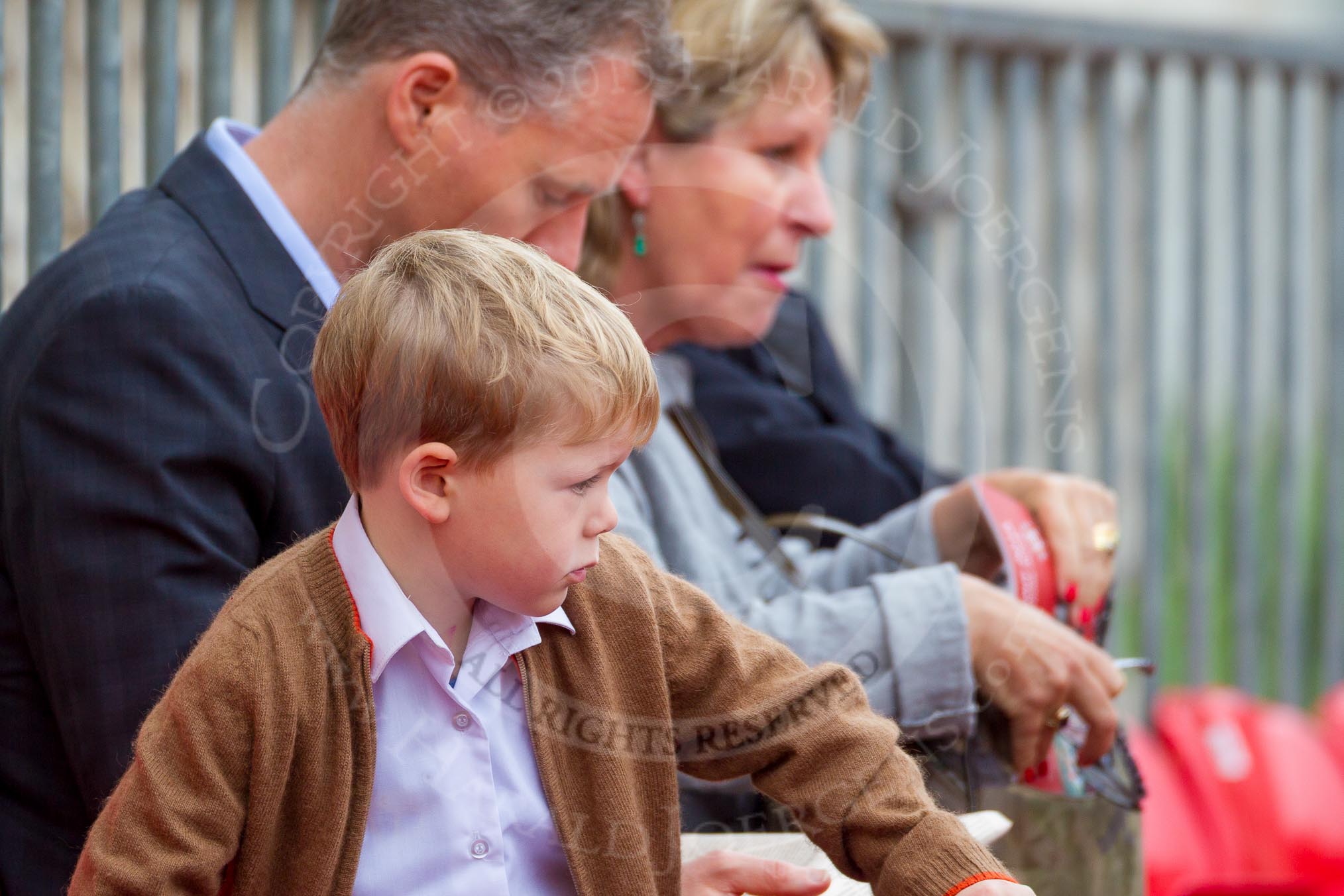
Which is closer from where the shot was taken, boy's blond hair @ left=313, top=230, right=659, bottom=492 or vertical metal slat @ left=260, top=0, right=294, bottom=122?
boy's blond hair @ left=313, top=230, right=659, bottom=492

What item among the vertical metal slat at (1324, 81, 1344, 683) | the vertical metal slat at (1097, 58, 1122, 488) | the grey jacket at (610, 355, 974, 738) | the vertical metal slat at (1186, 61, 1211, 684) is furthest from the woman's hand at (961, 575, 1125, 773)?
the vertical metal slat at (1324, 81, 1344, 683)

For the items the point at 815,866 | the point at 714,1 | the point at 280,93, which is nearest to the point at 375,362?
the point at 815,866

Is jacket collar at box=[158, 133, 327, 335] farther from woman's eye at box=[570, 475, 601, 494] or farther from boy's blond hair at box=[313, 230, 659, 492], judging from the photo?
woman's eye at box=[570, 475, 601, 494]

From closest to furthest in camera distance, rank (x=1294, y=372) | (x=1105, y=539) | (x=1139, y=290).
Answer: (x=1105, y=539) < (x=1139, y=290) < (x=1294, y=372)

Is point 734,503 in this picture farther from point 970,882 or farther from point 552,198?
point 970,882

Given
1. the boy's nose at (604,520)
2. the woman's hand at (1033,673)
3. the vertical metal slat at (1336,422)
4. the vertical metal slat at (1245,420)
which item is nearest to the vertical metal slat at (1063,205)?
the vertical metal slat at (1245,420)

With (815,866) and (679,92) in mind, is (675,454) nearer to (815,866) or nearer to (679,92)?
(679,92)

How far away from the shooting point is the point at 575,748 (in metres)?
1.00

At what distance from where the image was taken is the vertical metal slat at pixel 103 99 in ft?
6.22

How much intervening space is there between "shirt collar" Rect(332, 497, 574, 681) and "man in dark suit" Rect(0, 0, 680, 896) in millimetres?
181

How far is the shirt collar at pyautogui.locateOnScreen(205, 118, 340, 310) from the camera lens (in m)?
1.31

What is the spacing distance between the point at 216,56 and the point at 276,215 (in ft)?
2.72

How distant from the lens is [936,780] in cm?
131

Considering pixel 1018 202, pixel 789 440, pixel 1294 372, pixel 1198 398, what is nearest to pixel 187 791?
pixel 789 440
